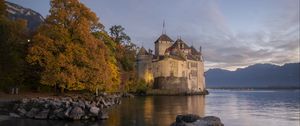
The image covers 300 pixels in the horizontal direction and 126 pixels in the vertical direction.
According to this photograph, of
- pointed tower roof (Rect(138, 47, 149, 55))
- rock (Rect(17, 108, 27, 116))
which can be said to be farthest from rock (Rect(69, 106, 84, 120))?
pointed tower roof (Rect(138, 47, 149, 55))

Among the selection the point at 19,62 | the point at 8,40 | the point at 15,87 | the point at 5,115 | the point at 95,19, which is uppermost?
the point at 95,19

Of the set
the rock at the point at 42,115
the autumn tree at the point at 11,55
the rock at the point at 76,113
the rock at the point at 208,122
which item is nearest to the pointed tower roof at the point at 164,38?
the autumn tree at the point at 11,55

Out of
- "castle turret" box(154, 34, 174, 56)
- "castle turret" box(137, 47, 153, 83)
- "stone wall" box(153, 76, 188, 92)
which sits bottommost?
"stone wall" box(153, 76, 188, 92)

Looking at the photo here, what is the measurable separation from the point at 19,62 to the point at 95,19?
30.1 feet

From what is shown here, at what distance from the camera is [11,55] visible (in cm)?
3381

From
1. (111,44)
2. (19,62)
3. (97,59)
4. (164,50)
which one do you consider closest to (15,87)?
(19,62)

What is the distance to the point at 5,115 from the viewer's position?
24688mm

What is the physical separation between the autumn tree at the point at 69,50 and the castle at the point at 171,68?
48115mm

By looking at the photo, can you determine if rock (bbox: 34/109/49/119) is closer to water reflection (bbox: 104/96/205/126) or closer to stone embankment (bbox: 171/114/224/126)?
water reflection (bbox: 104/96/205/126)

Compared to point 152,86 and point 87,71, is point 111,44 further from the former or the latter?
point 152,86

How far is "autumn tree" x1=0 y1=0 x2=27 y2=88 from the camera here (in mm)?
33906

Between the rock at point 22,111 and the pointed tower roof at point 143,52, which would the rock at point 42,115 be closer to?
the rock at point 22,111

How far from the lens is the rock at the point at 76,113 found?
23.8 meters

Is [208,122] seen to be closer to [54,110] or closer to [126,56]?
[54,110]
